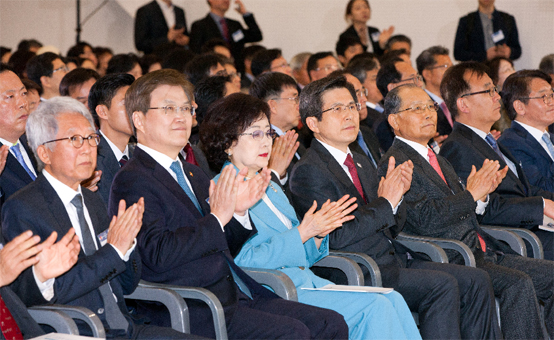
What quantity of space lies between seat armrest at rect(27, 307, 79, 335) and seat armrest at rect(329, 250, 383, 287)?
1248 millimetres

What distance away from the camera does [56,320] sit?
1.87 m

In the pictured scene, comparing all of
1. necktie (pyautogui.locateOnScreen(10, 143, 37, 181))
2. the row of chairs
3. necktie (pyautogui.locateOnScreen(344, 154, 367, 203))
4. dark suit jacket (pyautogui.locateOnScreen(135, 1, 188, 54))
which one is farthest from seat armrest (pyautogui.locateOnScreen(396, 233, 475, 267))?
dark suit jacket (pyautogui.locateOnScreen(135, 1, 188, 54))

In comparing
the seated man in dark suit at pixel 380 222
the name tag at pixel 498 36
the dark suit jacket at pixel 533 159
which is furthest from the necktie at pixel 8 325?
the name tag at pixel 498 36

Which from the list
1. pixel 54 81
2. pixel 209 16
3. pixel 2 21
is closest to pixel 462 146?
pixel 54 81

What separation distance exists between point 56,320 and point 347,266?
127 cm

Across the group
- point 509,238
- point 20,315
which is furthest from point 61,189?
point 509,238

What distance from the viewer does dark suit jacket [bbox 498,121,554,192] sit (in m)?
3.80

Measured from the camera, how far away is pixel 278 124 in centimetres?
402

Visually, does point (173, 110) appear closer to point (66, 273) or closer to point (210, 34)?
point (66, 273)

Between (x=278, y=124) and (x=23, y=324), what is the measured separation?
2429 millimetres

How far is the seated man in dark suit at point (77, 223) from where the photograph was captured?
197 cm

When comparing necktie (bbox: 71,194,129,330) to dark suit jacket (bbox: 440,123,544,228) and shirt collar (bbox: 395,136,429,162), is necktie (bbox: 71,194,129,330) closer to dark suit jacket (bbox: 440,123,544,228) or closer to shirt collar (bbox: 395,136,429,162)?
shirt collar (bbox: 395,136,429,162)

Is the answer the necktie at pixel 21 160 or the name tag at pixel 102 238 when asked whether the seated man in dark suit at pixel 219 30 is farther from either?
the name tag at pixel 102 238

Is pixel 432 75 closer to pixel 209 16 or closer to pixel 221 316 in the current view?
pixel 209 16
